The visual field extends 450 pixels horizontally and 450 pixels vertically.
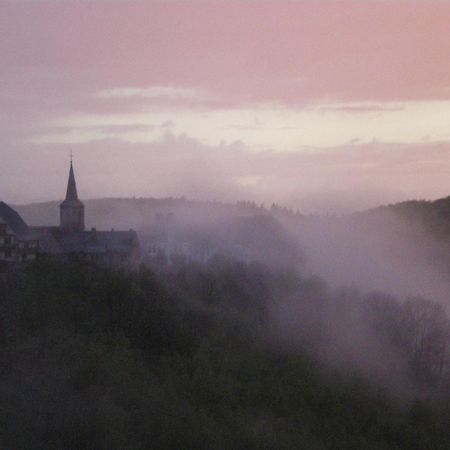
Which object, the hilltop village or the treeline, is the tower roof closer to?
the hilltop village

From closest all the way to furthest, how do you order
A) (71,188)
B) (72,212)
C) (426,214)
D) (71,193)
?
(72,212) → (71,193) → (71,188) → (426,214)

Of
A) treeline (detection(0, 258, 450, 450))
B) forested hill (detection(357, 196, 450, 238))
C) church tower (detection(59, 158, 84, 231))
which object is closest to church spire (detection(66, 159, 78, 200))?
church tower (detection(59, 158, 84, 231))

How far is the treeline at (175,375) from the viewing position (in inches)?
843

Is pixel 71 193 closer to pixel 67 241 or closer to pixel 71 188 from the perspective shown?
pixel 71 188

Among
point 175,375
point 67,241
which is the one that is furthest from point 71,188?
point 175,375

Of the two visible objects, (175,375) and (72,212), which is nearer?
(175,375)

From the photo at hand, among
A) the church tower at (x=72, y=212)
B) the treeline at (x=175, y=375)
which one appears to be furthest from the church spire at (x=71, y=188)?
the treeline at (x=175, y=375)

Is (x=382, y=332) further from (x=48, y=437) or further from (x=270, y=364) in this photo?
(x=48, y=437)

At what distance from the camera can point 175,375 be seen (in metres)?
26.9

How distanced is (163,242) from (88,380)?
39.7 m

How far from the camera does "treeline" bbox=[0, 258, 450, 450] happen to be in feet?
70.3

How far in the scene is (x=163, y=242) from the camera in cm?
6319

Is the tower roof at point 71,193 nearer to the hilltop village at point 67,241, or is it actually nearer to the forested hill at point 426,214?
the hilltop village at point 67,241

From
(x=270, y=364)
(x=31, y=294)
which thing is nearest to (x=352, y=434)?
(x=270, y=364)
